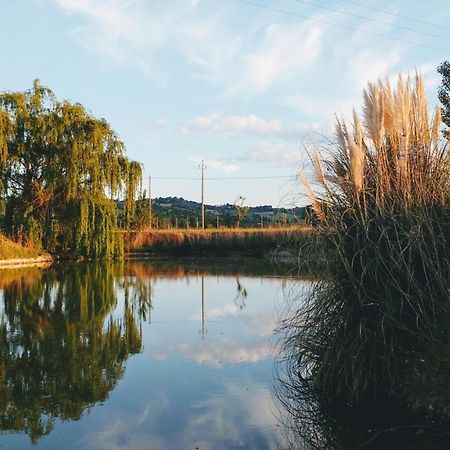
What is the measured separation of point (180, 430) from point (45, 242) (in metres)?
20.7

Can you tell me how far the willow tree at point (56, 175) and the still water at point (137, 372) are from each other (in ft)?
37.7

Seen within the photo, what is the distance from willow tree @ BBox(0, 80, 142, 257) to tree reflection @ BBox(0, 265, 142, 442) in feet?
35.2

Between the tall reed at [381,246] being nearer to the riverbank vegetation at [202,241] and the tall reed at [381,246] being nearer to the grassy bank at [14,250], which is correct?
the grassy bank at [14,250]

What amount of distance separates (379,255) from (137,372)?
2753 mm

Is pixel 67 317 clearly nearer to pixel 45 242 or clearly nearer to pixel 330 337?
pixel 330 337

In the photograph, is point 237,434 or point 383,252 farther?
point 383,252

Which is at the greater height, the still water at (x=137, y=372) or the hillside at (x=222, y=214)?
the hillside at (x=222, y=214)

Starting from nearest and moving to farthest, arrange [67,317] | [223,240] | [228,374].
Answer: [228,374], [67,317], [223,240]

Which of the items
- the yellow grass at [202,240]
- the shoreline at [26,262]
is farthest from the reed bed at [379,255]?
the yellow grass at [202,240]

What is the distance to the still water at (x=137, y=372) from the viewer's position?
158 inches

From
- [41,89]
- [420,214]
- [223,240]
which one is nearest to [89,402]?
[420,214]

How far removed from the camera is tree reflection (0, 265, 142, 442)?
4.52 m

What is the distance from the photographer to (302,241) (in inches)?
198

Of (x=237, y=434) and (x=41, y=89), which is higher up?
(x=41, y=89)
